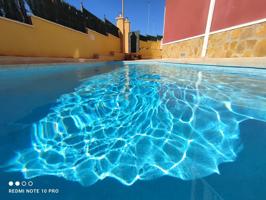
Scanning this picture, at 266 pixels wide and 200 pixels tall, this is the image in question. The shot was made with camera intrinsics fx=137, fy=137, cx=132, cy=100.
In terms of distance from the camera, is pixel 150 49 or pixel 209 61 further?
pixel 150 49

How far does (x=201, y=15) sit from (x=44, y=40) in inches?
269

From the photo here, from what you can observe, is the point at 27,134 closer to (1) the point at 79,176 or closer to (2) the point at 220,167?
(1) the point at 79,176

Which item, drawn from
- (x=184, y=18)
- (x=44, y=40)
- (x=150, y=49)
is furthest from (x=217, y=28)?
(x=150, y=49)

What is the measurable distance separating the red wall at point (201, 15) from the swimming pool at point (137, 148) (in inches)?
142

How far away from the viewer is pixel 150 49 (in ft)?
50.8

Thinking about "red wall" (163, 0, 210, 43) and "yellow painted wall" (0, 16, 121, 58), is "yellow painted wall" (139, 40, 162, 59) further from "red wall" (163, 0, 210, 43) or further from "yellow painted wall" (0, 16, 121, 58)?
"yellow painted wall" (0, 16, 121, 58)

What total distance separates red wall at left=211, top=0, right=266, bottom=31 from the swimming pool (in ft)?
11.3

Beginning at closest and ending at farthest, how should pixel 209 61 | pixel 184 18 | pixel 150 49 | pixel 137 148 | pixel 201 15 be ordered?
pixel 137 148, pixel 209 61, pixel 201 15, pixel 184 18, pixel 150 49

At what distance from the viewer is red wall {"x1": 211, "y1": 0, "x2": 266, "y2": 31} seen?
3.88 metres

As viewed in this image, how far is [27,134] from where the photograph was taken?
4.44ft

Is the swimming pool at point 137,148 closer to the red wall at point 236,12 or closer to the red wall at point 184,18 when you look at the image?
the red wall at point 236,12

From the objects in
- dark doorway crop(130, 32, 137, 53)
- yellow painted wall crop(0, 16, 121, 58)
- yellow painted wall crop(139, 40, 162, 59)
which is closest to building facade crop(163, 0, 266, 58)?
yellow painted wall crop(0, 16, 121, 58)

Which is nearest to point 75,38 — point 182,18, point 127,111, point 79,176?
point 182,18

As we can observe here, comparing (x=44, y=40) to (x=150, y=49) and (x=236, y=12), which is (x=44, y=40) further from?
(x=150, y=49)
